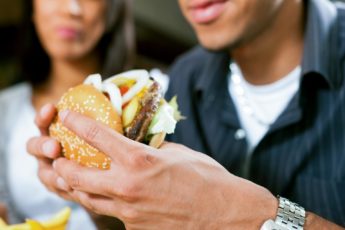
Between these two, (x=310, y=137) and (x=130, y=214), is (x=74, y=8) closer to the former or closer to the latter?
(x=310, y=137)

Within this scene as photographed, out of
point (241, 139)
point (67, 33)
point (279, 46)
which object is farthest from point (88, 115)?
point (67, 33)

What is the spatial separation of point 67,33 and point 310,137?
770mm

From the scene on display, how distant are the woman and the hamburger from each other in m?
0.50

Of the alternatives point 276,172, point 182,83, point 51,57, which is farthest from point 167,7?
point 276,172

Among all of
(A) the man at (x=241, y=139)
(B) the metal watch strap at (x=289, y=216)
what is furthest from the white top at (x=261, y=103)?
(B) the metal watch strap at (x=289, y=216)

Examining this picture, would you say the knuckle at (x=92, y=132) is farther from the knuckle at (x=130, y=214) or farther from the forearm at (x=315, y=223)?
the forearm at (x=315, y=223)

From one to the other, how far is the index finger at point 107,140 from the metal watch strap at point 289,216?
0.24 m

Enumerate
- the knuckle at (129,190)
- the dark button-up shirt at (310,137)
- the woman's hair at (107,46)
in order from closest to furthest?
the knuckle at (129,190) < the dark button-up shirt at (310,137) < the woman's hair at (107,46)

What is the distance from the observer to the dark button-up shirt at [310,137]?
98 centimetres

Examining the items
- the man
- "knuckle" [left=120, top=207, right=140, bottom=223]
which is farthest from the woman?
"knuckle" [left=120, top=207, right=140, bottom=223]

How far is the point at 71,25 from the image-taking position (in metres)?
1.37

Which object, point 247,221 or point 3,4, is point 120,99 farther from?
point 3,4

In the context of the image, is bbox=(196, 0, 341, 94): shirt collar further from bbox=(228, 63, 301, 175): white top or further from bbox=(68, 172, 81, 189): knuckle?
bbox=(68, 172, 81, 189): knuckle

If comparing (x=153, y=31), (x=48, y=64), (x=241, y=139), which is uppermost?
(x=48, y=64)
